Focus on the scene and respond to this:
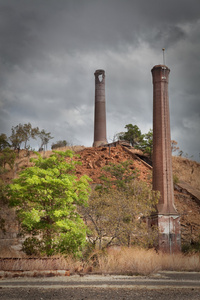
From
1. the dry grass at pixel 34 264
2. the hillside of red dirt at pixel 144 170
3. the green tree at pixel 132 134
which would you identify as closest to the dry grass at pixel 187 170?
the hillside of red dirt at pixel 144 170

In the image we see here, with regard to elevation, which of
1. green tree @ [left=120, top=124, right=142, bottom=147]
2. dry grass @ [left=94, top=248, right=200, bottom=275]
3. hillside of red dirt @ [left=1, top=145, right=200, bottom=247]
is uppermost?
green tree @ [left=120, top=124, right=142, bottom=147]

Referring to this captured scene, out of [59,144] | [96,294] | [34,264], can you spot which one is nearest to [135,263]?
[34,264]

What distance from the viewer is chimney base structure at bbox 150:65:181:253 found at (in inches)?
923

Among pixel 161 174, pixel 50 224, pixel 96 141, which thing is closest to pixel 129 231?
pixel 50 224

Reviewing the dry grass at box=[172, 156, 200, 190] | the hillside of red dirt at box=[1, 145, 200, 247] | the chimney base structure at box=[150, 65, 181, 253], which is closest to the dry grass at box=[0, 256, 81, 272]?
the chimney base structure at box=[150, 65, 181, 253]

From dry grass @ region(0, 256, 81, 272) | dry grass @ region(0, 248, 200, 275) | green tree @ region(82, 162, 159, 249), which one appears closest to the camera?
dry grass @ region(0, 256, 81, 272)

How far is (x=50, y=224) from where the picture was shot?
16.5 m

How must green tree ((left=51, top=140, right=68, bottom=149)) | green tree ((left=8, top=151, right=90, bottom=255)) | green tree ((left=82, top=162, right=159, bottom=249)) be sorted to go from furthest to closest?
green tree ((left=51, top=140, right=68, bottom=149)), green tree ((left=82, top=162, right=159, bottom=249)), green tree ((left=8, top=151, right=90, bottom=255))

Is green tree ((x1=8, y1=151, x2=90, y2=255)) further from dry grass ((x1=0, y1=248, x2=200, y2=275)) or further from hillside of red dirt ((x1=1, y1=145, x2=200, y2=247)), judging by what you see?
hillside of red dirt ((x1=1, y1=145, x2=200, y2=247))

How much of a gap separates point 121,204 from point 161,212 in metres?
6.48

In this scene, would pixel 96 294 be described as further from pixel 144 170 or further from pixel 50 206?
pixel 144 170

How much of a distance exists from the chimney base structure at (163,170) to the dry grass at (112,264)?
451 centimetres

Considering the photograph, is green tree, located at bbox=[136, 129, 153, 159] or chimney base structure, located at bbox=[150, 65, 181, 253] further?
green tree, located at bbox=[136, 129, 153, 159]

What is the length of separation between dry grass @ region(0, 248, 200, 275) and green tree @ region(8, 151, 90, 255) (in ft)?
3.03
